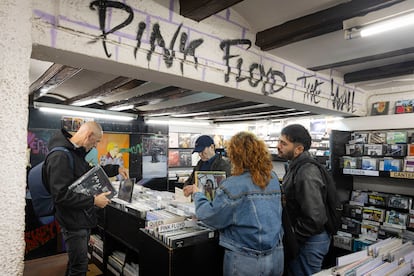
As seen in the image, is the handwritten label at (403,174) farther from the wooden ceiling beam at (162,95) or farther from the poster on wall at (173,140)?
the poster on wall at (173,140)

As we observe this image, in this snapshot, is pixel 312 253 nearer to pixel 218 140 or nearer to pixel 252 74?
pixel 252 74

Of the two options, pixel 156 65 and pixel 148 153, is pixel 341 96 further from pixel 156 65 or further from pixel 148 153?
pixel 148 153

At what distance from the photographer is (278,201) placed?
1804mm

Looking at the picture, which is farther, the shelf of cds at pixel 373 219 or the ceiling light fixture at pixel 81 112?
the ceiling light fixture at pixel 81 112

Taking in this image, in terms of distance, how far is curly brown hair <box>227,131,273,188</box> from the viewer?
5.71ft

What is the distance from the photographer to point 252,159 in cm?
175

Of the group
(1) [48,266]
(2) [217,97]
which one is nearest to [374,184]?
(2) [217,97]

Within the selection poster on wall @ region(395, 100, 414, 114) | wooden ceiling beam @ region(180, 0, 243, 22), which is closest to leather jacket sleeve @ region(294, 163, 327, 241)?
wooden ceiling beam @ region(180, 0, 243, 22)

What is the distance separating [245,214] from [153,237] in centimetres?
72

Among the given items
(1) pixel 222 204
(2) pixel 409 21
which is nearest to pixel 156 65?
(1) pixel 222 204

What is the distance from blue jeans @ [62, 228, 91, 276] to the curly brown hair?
1.57 m

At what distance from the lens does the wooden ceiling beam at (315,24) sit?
165 cm

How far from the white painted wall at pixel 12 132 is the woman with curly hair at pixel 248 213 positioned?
100 centimetres

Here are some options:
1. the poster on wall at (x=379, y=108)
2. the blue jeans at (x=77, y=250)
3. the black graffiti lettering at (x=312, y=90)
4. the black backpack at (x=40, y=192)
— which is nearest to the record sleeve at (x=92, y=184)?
the black backpack at (x=40, y=192)
